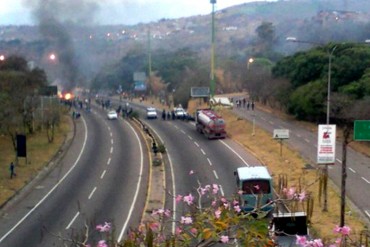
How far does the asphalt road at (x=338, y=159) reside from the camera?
24.0 meters

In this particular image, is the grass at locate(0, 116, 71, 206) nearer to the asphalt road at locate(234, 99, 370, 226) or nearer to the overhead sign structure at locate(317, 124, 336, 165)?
the overhead sign structure at locate(317, 124, 336, 165)

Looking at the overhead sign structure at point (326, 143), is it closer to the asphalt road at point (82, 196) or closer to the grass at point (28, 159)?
the asphalt road at point (82, 196)

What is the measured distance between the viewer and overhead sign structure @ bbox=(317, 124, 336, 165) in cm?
2161

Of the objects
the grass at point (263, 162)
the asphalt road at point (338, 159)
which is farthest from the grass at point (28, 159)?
the asphalt road at point (338, 159)

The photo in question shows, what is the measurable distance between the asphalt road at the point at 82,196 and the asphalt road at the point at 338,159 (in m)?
7.78

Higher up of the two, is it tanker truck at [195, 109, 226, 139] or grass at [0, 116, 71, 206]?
tanker truck at [195, 109, 226, 139]

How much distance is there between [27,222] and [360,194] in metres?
12.2

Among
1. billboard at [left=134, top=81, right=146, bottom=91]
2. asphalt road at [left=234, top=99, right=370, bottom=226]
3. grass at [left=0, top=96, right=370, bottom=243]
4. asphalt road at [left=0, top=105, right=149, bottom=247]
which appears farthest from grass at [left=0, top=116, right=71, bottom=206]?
billboard at [left=134, top=81, right=146, bottom=91]

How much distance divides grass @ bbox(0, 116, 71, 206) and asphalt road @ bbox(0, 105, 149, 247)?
0.60 m

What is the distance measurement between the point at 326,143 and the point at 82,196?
10.1 m

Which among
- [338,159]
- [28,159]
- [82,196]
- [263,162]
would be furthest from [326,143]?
[28,159]

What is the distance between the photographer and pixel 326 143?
21797mm

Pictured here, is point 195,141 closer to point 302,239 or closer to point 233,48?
point 302,239

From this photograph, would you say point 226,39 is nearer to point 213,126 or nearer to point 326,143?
point 213,126
